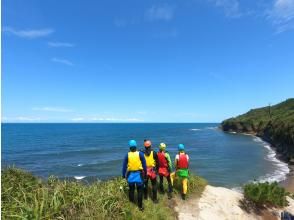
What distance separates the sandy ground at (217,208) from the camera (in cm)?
1201

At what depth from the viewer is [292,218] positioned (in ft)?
38.3

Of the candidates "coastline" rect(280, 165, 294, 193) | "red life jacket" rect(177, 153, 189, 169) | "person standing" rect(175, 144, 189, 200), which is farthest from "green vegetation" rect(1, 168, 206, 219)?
"coastline" rect(280, 165, 294, 193)

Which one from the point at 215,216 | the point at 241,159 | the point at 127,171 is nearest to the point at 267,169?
the point at 241,159

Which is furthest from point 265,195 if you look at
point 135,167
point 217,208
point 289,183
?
point 289,183

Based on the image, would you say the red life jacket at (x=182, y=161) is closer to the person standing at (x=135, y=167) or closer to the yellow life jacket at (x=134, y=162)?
the person standing at (x=135, y=167)

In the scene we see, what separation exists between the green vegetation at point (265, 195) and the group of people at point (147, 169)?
12.0 ft

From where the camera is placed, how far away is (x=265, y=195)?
1421 cm

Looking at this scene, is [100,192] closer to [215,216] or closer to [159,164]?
[159,164]

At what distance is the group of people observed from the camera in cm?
1005

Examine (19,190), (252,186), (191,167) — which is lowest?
(191,167)

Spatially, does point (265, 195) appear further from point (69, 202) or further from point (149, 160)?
point (69, 202)

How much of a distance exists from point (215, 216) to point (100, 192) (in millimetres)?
5004

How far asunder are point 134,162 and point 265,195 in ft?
25.1

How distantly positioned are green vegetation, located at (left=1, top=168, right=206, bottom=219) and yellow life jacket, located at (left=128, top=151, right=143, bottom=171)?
1.18 meters
